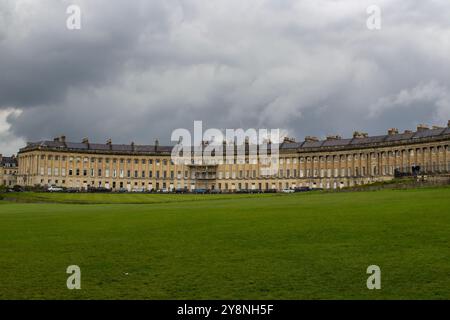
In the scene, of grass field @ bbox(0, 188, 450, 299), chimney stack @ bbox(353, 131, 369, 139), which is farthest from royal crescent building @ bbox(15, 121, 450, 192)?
grass field @ bbox(0, 188, 450, 299)

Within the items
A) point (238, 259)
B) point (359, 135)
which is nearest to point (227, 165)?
point (359, 135)

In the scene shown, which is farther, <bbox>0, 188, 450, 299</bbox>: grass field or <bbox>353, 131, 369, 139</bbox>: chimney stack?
<bbox>353, 131, 369, 139</bbox>: chimney stack

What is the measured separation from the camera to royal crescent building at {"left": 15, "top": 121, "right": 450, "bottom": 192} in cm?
11519

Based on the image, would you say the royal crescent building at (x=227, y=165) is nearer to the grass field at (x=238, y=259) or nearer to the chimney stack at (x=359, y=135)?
the chimney stack at (x=359, y=135)

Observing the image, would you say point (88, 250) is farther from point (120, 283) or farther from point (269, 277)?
point (269, 277)

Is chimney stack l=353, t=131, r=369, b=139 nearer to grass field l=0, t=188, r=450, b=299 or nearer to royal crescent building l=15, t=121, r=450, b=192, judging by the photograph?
royal crescent building l=15, t=121, r=450, b=192

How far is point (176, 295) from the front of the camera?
8.99 metres

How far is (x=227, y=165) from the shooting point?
14250cm

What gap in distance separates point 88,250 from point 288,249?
5204 millimetres

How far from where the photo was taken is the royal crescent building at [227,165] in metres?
115

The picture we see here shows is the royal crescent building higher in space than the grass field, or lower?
higher

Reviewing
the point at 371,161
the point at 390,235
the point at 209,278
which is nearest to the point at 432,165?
the point at 371,161

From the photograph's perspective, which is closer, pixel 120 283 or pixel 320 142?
pixel 120 283
